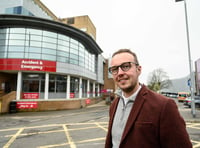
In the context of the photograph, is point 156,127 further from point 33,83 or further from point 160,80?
point 160,80

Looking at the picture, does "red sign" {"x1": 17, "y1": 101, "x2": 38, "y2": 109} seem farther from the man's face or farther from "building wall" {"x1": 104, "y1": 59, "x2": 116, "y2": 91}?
"building wall" {"x1": 104, "y1": 59, "x2": 116, "y2": 91}

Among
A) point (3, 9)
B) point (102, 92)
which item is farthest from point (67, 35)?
point (102, 92)

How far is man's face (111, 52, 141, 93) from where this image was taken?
1.49 meters

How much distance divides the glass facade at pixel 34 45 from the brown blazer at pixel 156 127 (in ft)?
56.3

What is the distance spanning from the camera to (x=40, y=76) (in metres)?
17.2

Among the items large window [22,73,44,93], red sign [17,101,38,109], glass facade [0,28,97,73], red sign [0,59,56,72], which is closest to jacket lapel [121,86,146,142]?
red sign [17,101,38,109]

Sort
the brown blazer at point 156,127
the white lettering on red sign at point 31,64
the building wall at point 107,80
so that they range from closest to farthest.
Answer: the brown blazer at point 156,127
the white lettering on red sign at point 31,64
the building wall at point 107,80

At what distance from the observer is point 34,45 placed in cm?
1638

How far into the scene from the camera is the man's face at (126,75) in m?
1.49

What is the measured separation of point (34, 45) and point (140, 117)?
59.2 feet

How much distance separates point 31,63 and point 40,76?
238 centimetres

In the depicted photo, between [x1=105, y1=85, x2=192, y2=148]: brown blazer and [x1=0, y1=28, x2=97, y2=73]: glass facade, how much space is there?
1715cm

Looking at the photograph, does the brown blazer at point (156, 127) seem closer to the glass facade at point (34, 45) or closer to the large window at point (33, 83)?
the glass facade at point (34, 45)

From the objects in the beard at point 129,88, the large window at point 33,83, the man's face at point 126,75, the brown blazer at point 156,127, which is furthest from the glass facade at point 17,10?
the brown blazer at point 156,127
